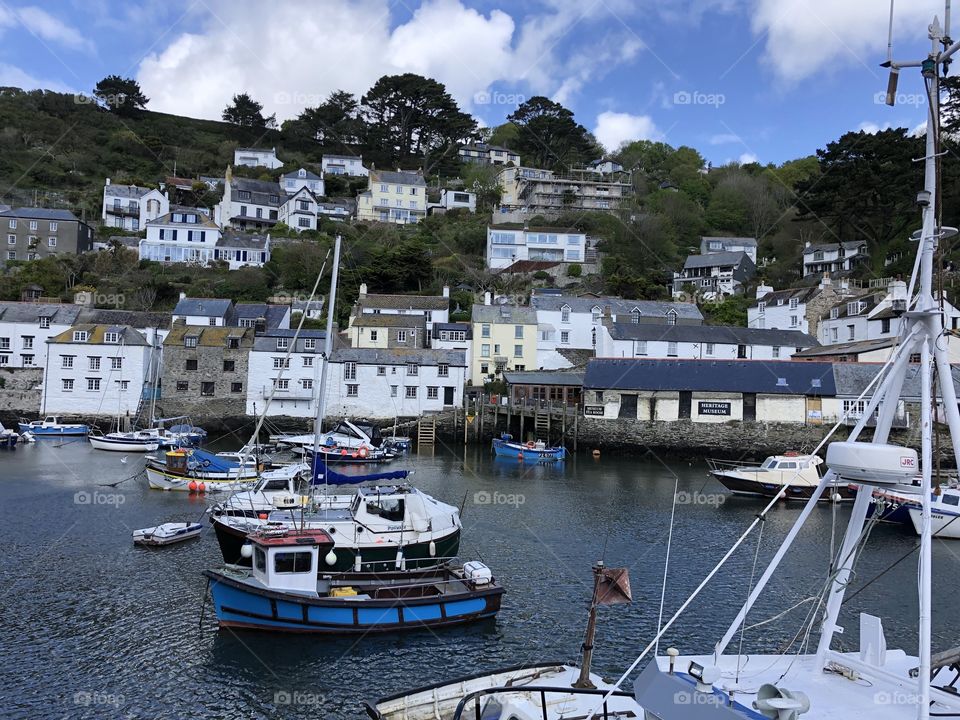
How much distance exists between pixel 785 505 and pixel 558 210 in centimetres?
6918

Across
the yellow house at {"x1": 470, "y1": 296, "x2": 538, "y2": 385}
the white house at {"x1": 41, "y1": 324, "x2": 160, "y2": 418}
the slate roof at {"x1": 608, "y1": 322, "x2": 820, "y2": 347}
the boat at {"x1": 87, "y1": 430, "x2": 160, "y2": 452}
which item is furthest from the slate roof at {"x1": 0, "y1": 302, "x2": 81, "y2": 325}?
the slate roof at {"x1": 608, "y1": 322, "x2": 820, "y2": 347}

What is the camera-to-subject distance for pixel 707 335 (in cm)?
6412

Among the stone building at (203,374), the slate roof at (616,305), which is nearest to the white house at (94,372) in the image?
the stone building at (203,374)

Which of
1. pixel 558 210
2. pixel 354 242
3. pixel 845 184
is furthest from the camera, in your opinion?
pixel 558 210

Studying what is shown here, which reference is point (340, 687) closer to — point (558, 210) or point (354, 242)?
point (354, 242)

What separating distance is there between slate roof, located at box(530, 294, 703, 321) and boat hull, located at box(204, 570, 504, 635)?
162 feet

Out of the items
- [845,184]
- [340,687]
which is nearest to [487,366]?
[845,184]

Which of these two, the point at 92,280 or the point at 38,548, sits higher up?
the point at 92,280

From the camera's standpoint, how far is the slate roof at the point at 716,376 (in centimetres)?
5212

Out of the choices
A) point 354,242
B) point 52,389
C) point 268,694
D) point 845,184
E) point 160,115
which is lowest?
point 268,694

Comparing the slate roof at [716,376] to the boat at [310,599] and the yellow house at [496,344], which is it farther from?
the boat at [310,599]

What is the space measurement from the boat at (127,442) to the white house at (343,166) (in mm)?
76730

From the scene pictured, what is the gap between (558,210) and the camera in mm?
100812

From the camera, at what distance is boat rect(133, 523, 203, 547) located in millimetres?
25453
